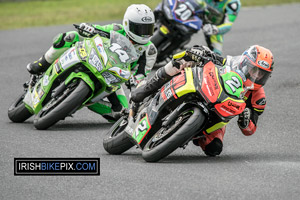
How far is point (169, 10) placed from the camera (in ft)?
48.1

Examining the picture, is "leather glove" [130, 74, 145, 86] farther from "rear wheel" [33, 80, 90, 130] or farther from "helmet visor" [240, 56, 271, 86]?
"helmet visor" [240, 56, 271, 86]

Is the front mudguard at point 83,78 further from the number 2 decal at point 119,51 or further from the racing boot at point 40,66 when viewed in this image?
the racing boot at point 40,66

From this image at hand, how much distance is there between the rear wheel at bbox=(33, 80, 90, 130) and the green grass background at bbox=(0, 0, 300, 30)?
1229 cm

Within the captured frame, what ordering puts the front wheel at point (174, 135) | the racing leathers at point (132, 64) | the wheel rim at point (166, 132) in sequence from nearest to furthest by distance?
the front wheel at point (174, 135) < the wheel rim at point (166, 132) < the racing leathers at point (132, 64)

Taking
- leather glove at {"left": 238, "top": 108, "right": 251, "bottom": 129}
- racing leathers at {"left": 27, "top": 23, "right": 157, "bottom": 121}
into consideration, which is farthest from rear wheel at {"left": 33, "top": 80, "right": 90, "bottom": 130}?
leather glove at {"left": 238, "top": 108, "right": 251, "bottom": 129}

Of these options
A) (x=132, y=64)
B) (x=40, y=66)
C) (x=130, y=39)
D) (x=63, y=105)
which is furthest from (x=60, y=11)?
(x=63, y=105)

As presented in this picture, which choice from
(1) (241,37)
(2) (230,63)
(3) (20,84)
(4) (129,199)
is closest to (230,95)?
(2) (230,63)

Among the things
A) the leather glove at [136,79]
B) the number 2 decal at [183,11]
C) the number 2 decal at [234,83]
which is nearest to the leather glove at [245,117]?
the number 2 decal at [234,83]

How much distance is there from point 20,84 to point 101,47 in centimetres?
463

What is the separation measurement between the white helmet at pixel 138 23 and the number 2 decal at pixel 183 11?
4.90 m

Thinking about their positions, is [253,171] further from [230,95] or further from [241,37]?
[241,37]

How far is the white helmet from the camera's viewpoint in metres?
9.62

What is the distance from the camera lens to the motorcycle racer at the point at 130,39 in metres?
9.66

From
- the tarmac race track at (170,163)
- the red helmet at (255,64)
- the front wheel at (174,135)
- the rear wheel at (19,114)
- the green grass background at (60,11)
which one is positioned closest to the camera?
the tarmac race track at (170,163)
